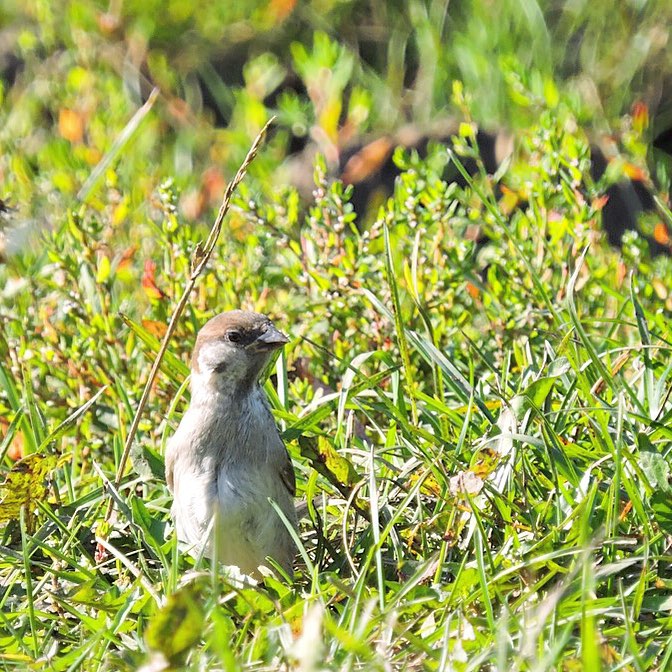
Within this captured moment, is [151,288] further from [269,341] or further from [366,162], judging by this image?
[366,162]

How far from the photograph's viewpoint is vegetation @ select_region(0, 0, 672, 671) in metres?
3.10

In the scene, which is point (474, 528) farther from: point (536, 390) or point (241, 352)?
point (241, 352)

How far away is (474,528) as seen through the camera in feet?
10.9

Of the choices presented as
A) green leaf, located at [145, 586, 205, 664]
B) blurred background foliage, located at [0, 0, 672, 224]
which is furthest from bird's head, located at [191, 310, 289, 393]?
blurred background foliage, located at [0, 0, 672, 224]

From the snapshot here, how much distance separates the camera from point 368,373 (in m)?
4.64

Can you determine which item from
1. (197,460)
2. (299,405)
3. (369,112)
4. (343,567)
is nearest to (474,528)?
(343,567)

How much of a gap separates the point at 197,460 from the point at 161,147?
14.8 feet

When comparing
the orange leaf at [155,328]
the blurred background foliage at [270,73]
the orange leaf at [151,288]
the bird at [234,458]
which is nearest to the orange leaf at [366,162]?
the blurred background foliage at [270,73]

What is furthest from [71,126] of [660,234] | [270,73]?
[660,234]

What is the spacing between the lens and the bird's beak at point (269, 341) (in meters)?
3.69

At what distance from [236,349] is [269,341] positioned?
0.11m

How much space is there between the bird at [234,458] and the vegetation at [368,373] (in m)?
0.12

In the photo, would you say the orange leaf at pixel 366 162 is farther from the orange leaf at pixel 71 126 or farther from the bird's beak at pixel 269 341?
the bird's beak at pixel 269 341

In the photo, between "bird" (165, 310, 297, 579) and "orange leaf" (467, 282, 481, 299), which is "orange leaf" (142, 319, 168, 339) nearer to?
"bird" (165, 310, 297, 579)
